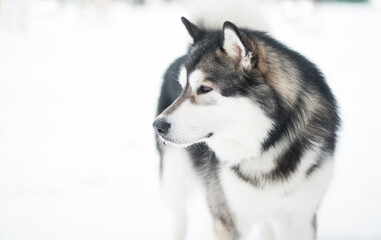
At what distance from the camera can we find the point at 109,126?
5145 millimetres

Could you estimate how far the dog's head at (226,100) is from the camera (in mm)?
1839

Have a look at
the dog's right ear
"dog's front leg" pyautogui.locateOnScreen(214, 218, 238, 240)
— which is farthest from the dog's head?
"dog's front leg" pyautogui.locateOnScreen(214, 218, 238, 240)

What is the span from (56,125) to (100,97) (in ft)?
4.30

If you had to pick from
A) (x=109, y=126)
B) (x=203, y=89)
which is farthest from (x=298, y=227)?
(x=109, y=126)

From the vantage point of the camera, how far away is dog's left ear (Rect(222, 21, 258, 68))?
1.78 metres

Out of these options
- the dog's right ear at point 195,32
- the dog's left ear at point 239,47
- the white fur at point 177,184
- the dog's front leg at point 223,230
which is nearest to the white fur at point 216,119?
the dog's left ear at point 239,47

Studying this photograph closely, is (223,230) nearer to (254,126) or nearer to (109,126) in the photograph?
(254,126)

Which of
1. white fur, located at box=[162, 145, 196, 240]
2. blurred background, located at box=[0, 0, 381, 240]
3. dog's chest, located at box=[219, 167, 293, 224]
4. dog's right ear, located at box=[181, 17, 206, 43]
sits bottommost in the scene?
blurred background, located at box=[0, 0, 381, 240]

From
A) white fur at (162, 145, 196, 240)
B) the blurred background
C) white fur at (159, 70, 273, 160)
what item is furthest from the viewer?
the blurred background

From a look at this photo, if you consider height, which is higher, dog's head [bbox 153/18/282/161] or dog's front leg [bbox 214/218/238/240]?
dog's head [bbox 153/18/282/161]

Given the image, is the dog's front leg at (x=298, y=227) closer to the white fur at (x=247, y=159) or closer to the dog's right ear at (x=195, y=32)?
the white fur at (x=247, y=159)

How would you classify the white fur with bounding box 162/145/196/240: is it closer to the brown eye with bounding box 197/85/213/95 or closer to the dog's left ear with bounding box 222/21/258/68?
the brown eye with bounding box 197/85/213/95

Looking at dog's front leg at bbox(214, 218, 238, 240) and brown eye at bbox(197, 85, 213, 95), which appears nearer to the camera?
brown eye at bbox(197, 85, 213, 95)

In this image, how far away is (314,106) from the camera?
201cm
